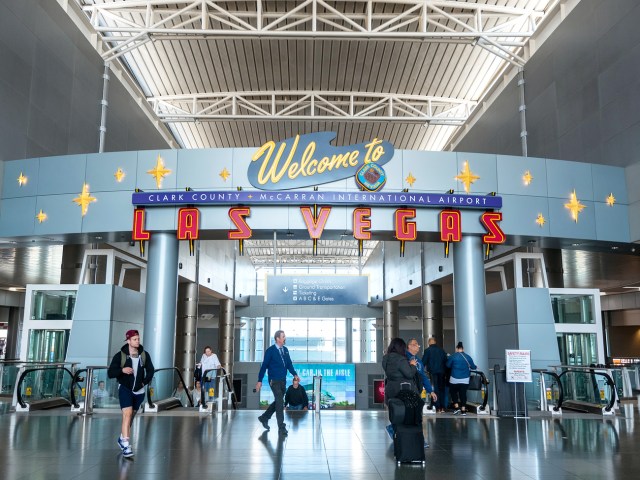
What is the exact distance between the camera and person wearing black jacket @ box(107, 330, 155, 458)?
25.0 ft

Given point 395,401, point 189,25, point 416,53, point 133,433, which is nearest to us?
point 395,401

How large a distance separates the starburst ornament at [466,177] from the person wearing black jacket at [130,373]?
909 cm

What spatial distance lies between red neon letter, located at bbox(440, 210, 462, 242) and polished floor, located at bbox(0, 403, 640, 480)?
4.06m

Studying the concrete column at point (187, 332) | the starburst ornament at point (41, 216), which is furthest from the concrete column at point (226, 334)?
the starburst ornament at point (41, 216)

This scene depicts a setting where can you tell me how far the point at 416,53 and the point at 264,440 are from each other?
17248 millimetres

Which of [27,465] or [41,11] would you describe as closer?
[27,465]

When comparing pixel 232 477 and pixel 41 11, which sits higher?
pixel 41 11

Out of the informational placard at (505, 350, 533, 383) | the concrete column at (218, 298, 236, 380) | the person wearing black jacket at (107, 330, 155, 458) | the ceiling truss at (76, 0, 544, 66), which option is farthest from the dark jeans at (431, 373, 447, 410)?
the concrete column at (218, 298, 236, 380)

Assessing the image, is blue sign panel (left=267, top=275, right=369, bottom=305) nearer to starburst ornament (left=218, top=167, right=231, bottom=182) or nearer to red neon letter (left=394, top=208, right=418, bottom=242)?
red neon letter (left=394, top=208, right=418, bottom=242)

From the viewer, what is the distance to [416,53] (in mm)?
22484

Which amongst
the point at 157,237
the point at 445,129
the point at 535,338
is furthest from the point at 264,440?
the point at 445,129

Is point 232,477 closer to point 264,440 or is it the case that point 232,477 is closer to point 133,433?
point 264,440

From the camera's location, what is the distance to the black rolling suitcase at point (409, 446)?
7.06 meters

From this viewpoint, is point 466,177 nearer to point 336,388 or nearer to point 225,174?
point 225,174
